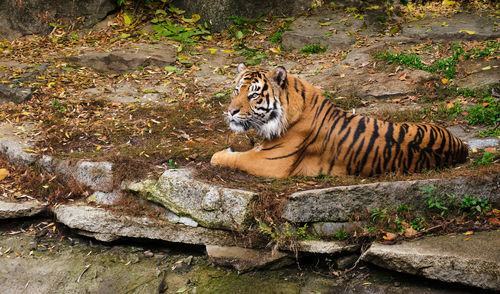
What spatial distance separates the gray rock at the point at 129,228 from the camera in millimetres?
4512

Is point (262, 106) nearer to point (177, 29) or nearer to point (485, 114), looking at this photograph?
point (485, 114)

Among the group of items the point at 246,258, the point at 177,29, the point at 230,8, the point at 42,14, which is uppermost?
the point at 230,8

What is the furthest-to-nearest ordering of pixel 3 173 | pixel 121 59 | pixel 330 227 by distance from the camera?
pixel 121 59
pixel 3 173
pixel 330 227

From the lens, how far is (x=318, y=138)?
474cm

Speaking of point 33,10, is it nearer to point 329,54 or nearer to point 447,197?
point 329,54

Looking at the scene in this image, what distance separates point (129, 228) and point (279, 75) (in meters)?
2.20

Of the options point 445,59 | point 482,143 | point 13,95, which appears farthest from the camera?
point 445,59

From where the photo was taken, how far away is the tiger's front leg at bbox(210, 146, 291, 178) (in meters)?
4.75

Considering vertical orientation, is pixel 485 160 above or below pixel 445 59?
below

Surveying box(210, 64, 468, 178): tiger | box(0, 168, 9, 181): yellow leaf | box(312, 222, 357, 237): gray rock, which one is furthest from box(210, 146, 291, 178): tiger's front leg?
box(0, 168, 9, 181): yellow leaf

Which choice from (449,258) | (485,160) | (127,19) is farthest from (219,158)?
(127,19)

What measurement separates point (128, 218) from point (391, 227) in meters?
2.60

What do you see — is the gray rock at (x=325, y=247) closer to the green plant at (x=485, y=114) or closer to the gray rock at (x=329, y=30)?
the green plant at (x=485, y=114)

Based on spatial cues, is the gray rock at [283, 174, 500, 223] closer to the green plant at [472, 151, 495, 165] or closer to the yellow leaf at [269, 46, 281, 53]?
the green plant at [472, 151, 495, 165]
